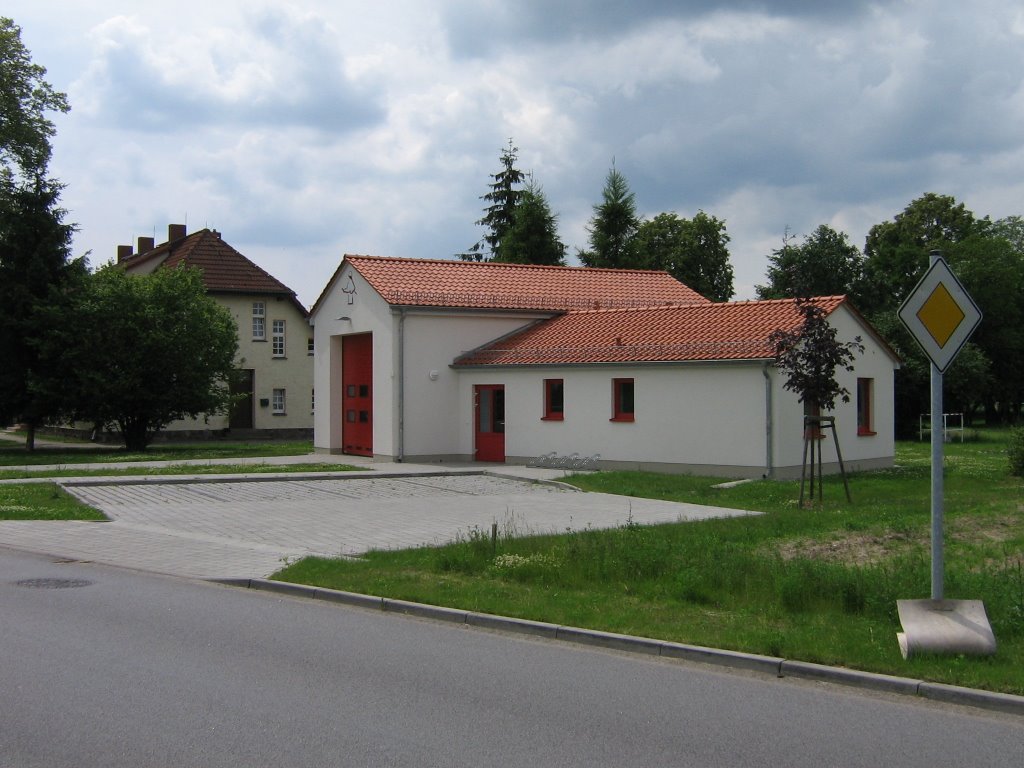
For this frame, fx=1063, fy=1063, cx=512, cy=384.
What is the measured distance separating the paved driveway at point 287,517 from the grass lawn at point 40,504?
1.09 feet

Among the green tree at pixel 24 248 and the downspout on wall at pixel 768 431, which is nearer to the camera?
the downspout on wall at pixel 768 431

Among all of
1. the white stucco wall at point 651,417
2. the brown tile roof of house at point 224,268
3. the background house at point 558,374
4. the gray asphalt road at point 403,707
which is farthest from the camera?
the brown tile roof of house at point 224,268

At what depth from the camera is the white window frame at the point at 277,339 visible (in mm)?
51375

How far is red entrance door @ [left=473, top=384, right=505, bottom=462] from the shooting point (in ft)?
100

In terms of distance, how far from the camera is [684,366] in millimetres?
25797

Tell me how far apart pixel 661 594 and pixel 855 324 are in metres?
19.0

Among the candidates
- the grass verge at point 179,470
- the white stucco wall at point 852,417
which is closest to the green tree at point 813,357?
the white stucco wall at point 852,417

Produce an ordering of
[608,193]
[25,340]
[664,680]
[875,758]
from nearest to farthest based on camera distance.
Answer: [875,758] → [664,680] → [25,340] → [608,193]

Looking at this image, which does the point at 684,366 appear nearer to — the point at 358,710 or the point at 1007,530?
the point at 1007,530

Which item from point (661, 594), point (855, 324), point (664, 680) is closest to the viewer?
point (664, 680)

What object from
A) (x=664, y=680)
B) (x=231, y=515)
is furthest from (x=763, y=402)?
(x=664, y=680)

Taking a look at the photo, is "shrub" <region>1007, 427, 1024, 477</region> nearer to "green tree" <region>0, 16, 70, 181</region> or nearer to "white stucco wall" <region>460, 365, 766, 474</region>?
"white stucco wall" <region>460, 365, 766, 474</region>

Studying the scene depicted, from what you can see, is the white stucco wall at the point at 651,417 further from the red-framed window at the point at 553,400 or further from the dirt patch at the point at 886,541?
the dirt patch at the point at 886,541

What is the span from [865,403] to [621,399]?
668 centimetres
